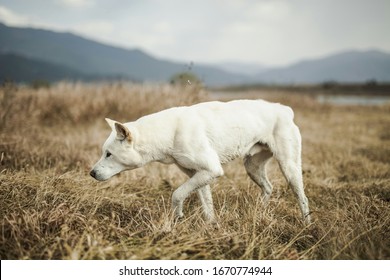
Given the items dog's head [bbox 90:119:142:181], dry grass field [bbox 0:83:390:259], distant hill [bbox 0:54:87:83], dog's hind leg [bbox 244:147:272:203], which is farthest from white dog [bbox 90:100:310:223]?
distant hill [bbox 0:54:87:83]

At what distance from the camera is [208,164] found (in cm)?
360

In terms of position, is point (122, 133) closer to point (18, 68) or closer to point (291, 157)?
point (291, 157)

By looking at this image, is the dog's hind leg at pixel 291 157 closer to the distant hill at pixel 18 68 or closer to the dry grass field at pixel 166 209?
the dry grass field at pixel 166 209

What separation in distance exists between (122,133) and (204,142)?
0.85 m

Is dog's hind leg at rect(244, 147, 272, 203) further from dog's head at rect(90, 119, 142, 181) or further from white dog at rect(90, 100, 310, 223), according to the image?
dog's head at rect(90, 119, 142, 181)

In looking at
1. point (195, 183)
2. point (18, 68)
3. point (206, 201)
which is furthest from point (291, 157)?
point (18, 68)

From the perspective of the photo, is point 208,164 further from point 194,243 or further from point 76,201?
point 76,201

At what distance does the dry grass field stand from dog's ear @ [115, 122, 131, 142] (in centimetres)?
77

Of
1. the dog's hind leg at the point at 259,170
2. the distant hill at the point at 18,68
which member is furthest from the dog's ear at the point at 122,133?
the distant hill at the point at 18,68

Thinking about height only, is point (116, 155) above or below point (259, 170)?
above

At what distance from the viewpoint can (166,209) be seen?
3830 mm

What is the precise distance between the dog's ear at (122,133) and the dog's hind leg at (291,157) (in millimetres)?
1777

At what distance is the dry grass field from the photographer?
2.95 m
